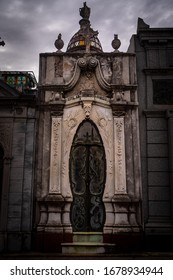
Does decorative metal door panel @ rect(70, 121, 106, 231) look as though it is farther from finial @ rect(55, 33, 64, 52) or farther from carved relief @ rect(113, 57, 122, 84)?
finial @ rect(55, 33, 64, 52)

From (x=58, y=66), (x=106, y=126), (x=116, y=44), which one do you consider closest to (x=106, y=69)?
(x=116, y=44)

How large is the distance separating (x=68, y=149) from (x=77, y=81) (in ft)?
8.36

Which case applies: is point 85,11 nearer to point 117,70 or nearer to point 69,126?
point 117,70

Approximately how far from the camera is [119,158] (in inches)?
425

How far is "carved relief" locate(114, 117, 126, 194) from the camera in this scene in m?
10.5

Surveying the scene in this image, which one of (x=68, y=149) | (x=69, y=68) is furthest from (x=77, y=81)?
(x=68, y=149)

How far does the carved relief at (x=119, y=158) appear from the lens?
1053cm

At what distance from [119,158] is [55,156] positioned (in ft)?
7.09

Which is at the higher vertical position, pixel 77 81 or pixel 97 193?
pixel 77 81

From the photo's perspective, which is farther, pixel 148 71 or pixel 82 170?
pixel 148 71

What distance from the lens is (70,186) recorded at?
420 inches

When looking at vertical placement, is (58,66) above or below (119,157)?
above

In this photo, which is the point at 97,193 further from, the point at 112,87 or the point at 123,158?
the point at 112,87

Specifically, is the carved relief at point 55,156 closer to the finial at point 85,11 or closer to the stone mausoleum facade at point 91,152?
the stone mausoleum facade at point 91,152
